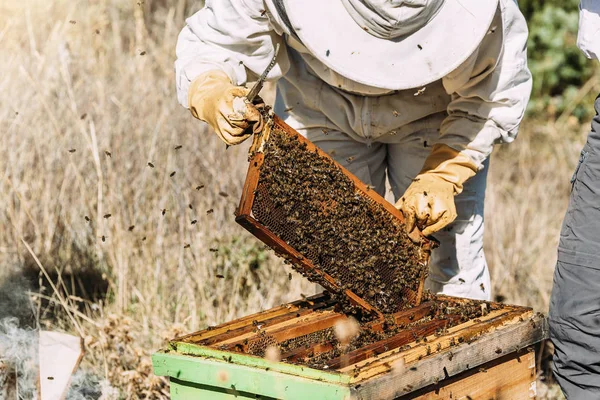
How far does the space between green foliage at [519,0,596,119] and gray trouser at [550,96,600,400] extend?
18.8ft

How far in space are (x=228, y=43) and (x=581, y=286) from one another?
5.42 feet

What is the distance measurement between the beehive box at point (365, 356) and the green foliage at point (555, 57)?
18.5ft

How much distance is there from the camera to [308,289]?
15.6 ft

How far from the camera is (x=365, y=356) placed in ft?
8.31

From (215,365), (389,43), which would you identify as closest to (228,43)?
(389,43)

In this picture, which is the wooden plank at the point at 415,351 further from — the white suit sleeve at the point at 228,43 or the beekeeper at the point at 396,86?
the white suit sleeve at the point at 228,43

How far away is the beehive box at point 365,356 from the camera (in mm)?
2381

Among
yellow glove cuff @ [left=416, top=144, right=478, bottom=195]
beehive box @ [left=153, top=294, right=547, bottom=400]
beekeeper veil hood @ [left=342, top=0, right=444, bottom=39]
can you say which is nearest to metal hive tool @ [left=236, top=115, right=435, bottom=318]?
beehive box @ [left=153, top=294, right=547, bottom=400]

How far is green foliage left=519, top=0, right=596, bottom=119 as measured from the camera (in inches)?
322

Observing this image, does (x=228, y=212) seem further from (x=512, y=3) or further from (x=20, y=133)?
(x=512, y=3)

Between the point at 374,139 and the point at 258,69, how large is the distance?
65 centimetres

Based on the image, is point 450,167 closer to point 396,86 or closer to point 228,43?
point 396,86

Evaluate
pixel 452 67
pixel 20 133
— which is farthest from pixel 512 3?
pixel 20 133

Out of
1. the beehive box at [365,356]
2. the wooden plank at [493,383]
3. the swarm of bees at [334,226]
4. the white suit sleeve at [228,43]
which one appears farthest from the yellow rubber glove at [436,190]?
the white suit sleeve at [228,43]
